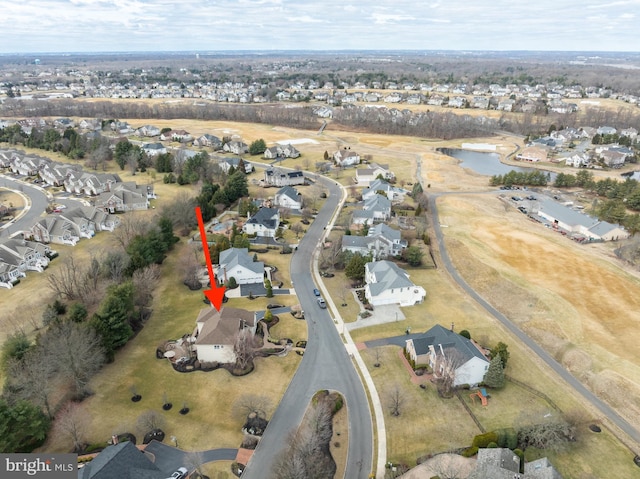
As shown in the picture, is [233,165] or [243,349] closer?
[243,349]

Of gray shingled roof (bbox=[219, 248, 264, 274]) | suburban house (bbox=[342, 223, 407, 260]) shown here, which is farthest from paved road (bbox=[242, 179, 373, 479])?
suburban house (bbox=[342, 223, 407, 260])

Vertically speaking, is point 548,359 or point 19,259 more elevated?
point 19,259

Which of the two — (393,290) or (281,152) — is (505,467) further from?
(281,152)

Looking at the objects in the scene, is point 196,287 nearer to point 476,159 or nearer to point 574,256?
point 574,256

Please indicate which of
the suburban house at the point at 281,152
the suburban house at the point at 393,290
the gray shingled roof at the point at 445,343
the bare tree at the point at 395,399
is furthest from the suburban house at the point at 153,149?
the bare tree at the point at 395,399

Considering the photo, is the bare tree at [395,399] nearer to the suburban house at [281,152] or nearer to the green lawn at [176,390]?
the green lawn at [176,390]

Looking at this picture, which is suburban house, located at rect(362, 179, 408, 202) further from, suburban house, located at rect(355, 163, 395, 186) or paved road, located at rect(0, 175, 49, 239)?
paved road, located at rect(0, 175, 49, 239)

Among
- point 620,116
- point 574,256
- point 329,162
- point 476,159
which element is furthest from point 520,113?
point 574,256

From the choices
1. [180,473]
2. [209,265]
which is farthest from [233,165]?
[180,473]
